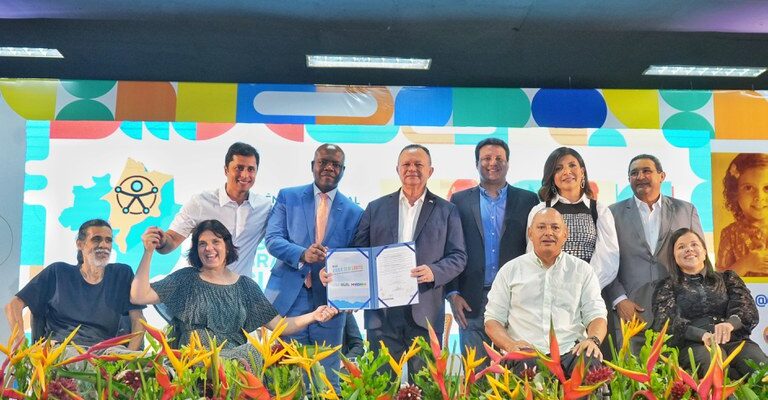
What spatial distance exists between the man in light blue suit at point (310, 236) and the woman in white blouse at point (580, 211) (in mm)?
1295

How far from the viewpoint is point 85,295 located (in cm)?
491

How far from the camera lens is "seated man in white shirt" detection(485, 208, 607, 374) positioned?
4.04 meters

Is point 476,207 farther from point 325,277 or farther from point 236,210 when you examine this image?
point 236,210

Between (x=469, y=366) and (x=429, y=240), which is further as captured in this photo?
(x=429, y=240)

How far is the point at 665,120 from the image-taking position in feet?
17.7

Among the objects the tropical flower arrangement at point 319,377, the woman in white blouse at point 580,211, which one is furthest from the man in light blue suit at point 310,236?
the tropical flower arrangement at point 319,377

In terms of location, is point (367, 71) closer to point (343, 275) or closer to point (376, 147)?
point (376, 147)

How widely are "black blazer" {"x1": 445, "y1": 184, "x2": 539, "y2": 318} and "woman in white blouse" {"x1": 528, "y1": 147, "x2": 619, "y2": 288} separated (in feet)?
0.32

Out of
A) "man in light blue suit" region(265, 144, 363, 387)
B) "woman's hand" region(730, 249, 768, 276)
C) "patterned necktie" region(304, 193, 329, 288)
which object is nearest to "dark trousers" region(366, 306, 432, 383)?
"man in light blue suit" region(265, 144, 363, 387)

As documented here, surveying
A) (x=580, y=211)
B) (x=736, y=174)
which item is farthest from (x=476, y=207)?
(x=736, y=174)

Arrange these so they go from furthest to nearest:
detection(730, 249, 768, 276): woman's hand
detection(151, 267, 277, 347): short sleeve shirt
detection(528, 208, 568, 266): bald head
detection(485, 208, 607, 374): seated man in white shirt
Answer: detection(730, 249, 768, 276): woman's hand
detection(151, 267, 277, 347): short sleeve shirt
detection(528, 208, 568, 266): bald head
detection(485, 208, 607, 374): seated man in white shirt

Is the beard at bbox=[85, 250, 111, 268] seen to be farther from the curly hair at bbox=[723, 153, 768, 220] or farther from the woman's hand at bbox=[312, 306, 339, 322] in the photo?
the curly hair at bbox=[723, 153, 768, 220]

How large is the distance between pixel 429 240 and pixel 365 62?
1.32m

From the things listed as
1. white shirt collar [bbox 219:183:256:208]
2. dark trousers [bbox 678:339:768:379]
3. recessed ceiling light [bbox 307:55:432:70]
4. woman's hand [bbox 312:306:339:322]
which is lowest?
dark trousers [bbox 678:339:768:379]
